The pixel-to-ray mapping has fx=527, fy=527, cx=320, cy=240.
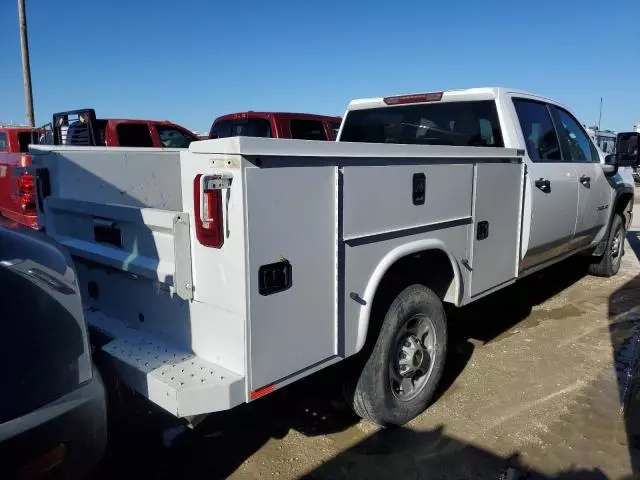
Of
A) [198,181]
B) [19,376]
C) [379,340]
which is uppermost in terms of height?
[198,181]

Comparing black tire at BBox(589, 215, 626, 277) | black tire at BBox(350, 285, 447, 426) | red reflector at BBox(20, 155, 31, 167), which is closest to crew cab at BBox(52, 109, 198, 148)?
red reflector at BBox(20, 155, 31, 167)

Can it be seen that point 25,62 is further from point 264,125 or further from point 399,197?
point 399,197

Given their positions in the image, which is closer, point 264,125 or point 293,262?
point 293,262

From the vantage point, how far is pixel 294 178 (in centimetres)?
228

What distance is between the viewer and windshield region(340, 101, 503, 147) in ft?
14.1

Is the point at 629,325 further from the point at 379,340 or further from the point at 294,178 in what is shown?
the point at 294,178

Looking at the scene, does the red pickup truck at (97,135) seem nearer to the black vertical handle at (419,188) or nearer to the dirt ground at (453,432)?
the dirt ground at (453,432)

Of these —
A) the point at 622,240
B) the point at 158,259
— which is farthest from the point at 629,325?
the point at 158,259

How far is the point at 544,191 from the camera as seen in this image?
14.0ft

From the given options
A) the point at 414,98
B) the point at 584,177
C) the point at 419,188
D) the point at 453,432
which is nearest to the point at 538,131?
the point at 584,177

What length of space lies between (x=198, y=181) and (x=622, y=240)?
261 inches

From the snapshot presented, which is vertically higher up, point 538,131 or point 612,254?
point 538,131

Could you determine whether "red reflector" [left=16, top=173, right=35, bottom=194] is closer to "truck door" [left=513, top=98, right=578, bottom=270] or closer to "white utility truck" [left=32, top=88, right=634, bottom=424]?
"white utility truck" [left=32, top=88, right=634, bottom=424]

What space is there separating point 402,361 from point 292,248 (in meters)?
1.35
